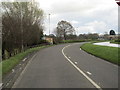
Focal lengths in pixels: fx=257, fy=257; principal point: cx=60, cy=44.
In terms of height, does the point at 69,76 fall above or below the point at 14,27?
below

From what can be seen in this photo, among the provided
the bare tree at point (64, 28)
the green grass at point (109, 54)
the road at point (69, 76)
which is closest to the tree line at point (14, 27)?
the green grass at point (109, 54)

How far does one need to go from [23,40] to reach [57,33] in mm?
77429

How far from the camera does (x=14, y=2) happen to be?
43812mm

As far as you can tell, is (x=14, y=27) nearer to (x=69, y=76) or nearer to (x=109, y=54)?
(x=109, y=54)

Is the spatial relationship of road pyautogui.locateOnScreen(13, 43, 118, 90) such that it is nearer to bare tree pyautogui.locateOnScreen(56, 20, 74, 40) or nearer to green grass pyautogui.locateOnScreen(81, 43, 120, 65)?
green grass pyautogui.locateOnScreen(81, 43, 120, 65)

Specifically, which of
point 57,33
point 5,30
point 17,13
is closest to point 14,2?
point 17,13

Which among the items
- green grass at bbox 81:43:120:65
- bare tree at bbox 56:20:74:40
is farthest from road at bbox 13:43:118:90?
bare tree at bbox 56:20:74:40

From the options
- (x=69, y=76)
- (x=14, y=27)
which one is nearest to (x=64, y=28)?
(x=14, y=27)

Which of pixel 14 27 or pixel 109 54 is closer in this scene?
pixel 109 54

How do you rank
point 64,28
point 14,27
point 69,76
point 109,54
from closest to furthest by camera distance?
point 69,76 → point 109,54 → point 14,27 → point 64,28

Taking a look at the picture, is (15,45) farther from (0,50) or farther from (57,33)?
(57,33)

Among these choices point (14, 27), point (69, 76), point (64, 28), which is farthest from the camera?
point (64, 28)

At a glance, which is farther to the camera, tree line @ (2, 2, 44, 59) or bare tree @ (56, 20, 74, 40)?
bare tree @ (56, 20, 74, 40)

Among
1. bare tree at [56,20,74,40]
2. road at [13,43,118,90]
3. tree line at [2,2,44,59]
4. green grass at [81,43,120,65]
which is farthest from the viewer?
bare tree at [56,20,74,40]
